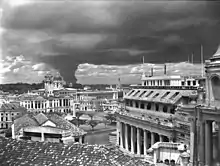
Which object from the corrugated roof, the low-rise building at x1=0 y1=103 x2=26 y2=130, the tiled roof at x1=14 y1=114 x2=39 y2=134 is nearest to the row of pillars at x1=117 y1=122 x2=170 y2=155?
the corrugated roof

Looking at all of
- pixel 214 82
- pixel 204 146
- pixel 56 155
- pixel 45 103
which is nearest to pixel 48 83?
pixel 45 103

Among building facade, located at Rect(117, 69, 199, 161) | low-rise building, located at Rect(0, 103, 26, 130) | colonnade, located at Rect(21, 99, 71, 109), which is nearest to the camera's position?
building facade, located at Rect(117, 69, 199, 161)

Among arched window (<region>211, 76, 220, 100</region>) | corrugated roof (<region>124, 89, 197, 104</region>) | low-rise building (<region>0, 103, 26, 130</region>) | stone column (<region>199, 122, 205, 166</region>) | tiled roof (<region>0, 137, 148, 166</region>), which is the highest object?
arched window (<region>211, 76, 220, 100</region>)

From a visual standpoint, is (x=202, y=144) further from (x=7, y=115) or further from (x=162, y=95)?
(x=7, y=115)

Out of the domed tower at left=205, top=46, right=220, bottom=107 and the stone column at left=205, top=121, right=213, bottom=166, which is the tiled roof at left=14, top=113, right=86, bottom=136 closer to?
the stone column at left=205, top=121, right=213, bottom=166

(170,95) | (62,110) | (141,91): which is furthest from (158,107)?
(62,110)

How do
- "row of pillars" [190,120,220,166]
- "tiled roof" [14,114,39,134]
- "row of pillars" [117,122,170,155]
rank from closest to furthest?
1. "row of pillars" [190,120,220,166]
2. "row of pillars" [117,122,170,155]
3. "tiled roof" [14,114,39,134]
